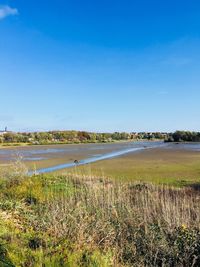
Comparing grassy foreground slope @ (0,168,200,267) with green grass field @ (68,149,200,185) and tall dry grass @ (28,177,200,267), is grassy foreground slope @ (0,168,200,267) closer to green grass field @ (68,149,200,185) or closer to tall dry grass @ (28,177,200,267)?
tall dry grass @ (28,177,200,267)

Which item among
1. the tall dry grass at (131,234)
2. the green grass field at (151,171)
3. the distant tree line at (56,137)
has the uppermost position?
the distant tree line at (56,137)

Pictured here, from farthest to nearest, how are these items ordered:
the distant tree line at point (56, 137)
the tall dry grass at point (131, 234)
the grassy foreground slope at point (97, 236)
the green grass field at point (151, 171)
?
the distant tree line at point (56, 137)
the green grass field at point (151, 171)
the tall dry grass at point (131, 234)
the grassy foreground slope at point (97, 236)

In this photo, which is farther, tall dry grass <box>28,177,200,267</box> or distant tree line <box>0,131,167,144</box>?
distant tree line <box>0,131,167,144</box>

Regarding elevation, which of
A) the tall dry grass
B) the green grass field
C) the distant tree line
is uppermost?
the distant tree line

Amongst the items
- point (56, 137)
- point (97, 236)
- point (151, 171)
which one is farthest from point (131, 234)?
point (56, 137)

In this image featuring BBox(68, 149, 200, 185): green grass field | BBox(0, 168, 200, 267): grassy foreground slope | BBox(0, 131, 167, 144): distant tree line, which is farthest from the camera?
BBox(0, 131, 167, 144): distant tree line

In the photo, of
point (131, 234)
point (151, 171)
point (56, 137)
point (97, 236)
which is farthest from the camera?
point (56, 137)

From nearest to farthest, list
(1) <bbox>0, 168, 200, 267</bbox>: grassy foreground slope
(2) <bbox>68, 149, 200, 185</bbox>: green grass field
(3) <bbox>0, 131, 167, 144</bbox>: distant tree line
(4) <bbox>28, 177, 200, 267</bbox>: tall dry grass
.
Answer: (1) <bbox>0, 168, 200, 267</bbox>: grassy foreground slope
(4) <bbox>28, 177, 200, 267</bbox>: tall dry grass
(2) <bbox>68, 149, 200, 185</bbox>: green grass field
(3) <bbox>0, 131, 167, 144</bbox>: distant tree line

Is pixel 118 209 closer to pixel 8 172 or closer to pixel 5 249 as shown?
pixel 5 249

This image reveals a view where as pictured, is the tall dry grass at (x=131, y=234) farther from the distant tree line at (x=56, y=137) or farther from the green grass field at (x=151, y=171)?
the distant tree line at (x=56, y=137)

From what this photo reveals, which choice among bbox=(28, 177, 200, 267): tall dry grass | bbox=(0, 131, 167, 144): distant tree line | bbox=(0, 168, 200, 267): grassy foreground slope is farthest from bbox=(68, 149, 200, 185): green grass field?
bbox=(0, 131, 167, 144): distant tree line

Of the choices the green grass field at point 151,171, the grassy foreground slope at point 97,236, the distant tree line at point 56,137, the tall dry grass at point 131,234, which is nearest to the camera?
the grassy foreground slope at point 97,236

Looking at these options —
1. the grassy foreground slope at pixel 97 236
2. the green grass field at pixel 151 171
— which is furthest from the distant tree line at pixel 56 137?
the grassy foreground slope at pixel 97 236

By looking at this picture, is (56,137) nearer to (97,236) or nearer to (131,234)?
(131,234)
